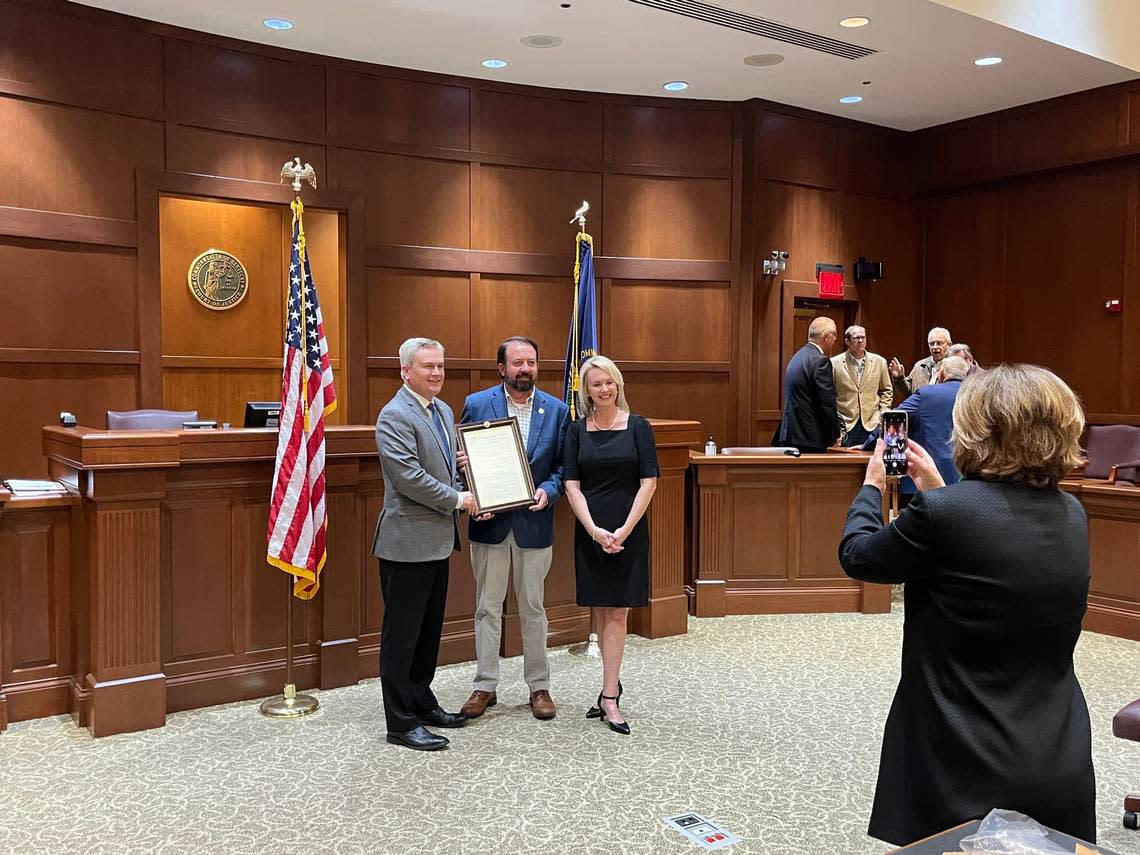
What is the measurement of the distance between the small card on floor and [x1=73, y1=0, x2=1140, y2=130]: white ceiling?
5.18 m

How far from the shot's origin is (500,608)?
4.51 metres

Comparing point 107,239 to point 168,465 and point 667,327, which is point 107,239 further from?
point 667,327

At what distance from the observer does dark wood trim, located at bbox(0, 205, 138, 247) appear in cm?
623

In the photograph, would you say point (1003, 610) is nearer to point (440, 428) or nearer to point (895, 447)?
point (895, 447)

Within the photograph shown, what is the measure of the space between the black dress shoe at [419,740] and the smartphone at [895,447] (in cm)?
251

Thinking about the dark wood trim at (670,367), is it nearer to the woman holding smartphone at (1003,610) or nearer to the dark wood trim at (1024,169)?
the dark wood trim at (1024,169)

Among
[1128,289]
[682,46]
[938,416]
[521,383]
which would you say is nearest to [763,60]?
[682,46]

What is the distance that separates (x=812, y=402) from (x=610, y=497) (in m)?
3.27

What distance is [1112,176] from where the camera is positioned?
823 centimetres

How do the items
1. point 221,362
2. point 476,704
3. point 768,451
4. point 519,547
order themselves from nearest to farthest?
point 476,704
point 519,547
point 768,451
point 221,362

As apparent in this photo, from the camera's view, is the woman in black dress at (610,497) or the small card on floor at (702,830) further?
the woman in black dress at (610,497)

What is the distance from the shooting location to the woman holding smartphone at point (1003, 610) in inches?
72.6

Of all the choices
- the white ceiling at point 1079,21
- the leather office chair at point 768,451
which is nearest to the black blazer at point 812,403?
the leather office chair at point 768,451

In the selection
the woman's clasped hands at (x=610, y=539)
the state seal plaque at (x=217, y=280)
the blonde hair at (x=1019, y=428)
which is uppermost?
the state seal plaque at (x=217, y=280)
